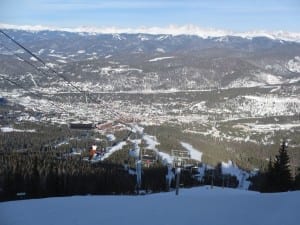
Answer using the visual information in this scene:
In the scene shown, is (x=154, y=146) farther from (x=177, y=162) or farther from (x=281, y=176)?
(x=281, y=176)

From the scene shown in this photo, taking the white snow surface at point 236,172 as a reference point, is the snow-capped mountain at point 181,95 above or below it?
above

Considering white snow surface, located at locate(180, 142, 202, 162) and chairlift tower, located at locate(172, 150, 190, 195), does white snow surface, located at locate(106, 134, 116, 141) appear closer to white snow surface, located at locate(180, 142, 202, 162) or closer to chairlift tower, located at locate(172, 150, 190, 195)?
white snow surface, located at locate(180, 142, 202, 162)

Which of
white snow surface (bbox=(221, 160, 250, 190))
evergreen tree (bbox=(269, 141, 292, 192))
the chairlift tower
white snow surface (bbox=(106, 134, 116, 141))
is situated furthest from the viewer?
white snow surface (bbox=(106, 134, 116, 141))

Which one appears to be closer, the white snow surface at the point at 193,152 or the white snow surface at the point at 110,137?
the white snow surface at the point at 193,152

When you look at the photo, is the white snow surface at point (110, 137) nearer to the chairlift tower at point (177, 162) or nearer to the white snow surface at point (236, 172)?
the white snow surface at point (236, 172)

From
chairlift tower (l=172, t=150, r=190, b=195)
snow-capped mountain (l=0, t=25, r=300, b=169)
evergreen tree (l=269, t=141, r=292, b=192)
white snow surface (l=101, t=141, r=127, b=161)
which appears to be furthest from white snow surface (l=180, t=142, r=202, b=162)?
evergreen tree (l=269, t=141, r=292, b=192)

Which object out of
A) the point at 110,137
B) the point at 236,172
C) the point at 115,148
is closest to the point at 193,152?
the point at 236,172

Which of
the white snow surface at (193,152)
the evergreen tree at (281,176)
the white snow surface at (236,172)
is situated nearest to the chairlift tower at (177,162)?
the evergreen tree at (281,176)

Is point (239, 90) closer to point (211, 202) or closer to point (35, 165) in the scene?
point (35, 165)
